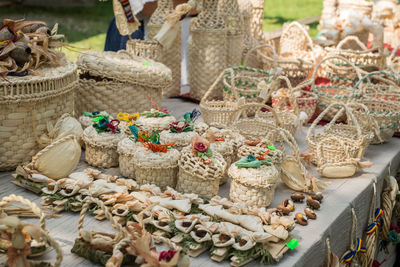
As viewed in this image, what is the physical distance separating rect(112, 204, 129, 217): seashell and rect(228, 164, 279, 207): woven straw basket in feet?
1.25

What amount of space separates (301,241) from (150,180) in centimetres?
57

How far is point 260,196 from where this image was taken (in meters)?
1.59

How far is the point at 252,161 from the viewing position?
1.60 m

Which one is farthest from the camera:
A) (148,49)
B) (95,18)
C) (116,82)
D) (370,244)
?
(95,18)

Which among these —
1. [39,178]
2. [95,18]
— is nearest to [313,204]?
[39,178]

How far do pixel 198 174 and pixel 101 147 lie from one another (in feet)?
1.57

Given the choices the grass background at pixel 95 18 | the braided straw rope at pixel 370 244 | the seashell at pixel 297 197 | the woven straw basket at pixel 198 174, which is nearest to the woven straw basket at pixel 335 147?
the braided straw rope at pixel 370 244

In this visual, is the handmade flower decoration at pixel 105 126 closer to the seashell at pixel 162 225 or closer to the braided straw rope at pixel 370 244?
the seashell at pixel 162 225

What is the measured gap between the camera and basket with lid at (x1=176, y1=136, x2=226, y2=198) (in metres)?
1.58

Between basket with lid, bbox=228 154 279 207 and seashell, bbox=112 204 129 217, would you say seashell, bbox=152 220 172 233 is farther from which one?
basket with lid, bbox=228 154 279 207

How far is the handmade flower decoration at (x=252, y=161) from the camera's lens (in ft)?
5.20

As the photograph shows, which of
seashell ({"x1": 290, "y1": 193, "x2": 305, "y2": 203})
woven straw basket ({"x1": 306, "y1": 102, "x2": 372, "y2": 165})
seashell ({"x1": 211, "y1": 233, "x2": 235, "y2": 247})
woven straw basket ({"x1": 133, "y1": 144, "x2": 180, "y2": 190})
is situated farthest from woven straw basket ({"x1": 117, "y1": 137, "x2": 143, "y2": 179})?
woven straw basket ({"x1": 306, "y1": 102, "x2": 372, "y2": 165})

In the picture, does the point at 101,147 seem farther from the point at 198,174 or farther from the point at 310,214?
the point at 310,214

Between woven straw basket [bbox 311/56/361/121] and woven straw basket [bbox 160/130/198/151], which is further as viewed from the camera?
woven straw basket [bbox 311/56/361/121]
